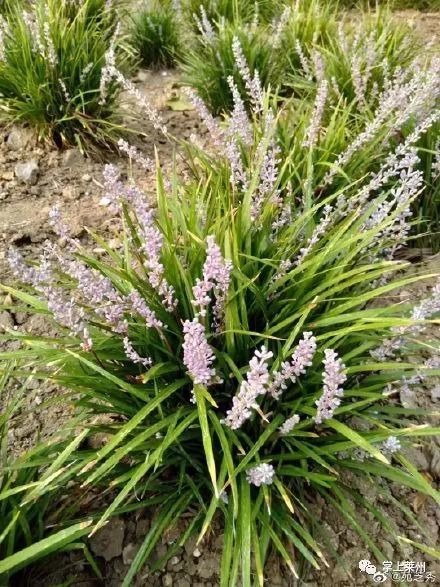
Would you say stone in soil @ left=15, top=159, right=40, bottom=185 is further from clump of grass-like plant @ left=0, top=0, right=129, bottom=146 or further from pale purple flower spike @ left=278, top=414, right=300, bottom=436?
pale purple flower spike @ left=278, top=414, right=300, bottom=436

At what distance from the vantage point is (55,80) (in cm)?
444

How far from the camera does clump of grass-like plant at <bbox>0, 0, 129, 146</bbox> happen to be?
14.3ft

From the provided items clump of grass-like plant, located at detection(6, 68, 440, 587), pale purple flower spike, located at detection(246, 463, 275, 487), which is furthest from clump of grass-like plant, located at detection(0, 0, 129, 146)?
pale purple flower spike, located at detection(246, 463, 275, 487)

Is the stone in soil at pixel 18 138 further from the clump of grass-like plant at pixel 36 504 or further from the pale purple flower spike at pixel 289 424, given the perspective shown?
the pale purple flower spike at pixel 289 424

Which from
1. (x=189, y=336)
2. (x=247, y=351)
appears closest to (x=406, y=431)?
(x=247, y=351)

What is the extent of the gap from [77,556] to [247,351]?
3.65ft

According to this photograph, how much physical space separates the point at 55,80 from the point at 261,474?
3.83 metres

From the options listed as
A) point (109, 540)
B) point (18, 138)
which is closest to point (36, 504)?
point (109, 540)

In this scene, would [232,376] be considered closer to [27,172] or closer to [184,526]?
[184,526]

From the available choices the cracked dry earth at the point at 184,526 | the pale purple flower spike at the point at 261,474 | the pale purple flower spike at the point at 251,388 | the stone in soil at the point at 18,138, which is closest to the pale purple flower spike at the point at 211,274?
the pale purple flower spike at the point at 251,388

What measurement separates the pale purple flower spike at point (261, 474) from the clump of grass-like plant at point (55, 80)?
3440mm

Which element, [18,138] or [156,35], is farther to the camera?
[156,35]

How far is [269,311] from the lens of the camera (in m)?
2.39

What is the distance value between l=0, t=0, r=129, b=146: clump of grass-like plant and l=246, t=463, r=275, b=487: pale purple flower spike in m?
3.44
